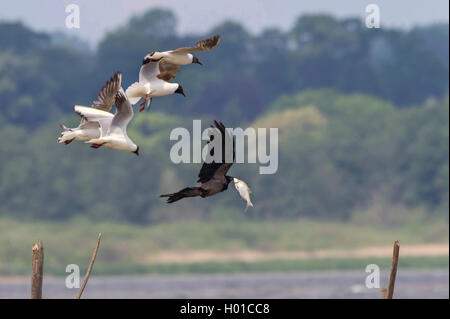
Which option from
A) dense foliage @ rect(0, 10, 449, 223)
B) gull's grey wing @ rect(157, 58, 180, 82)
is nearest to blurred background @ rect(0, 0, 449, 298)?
dense foliage @ rect(0, 10, 449, 223)

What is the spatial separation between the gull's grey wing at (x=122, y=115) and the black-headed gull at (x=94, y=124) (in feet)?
0.42

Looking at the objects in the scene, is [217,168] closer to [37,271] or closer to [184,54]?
[184,54]

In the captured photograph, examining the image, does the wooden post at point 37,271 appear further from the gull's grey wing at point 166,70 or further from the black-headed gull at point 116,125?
the gull's grey wing at point 166,70

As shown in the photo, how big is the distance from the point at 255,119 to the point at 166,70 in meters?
52.2

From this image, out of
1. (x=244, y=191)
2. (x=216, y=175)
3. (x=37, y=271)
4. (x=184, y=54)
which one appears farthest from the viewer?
(x=184, y=54)

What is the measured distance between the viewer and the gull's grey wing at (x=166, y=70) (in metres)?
12.8

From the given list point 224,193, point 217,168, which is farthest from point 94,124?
point 224,193

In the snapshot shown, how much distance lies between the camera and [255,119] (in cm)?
6500

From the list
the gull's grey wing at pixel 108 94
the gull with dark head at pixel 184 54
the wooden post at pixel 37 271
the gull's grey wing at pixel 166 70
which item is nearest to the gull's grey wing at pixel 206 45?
the gull with dark head at pixel 184 54

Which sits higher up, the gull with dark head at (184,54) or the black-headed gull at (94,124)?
the gull with dark head at (184,54)

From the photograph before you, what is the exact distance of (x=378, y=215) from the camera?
49969 mm

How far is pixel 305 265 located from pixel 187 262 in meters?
3.72
